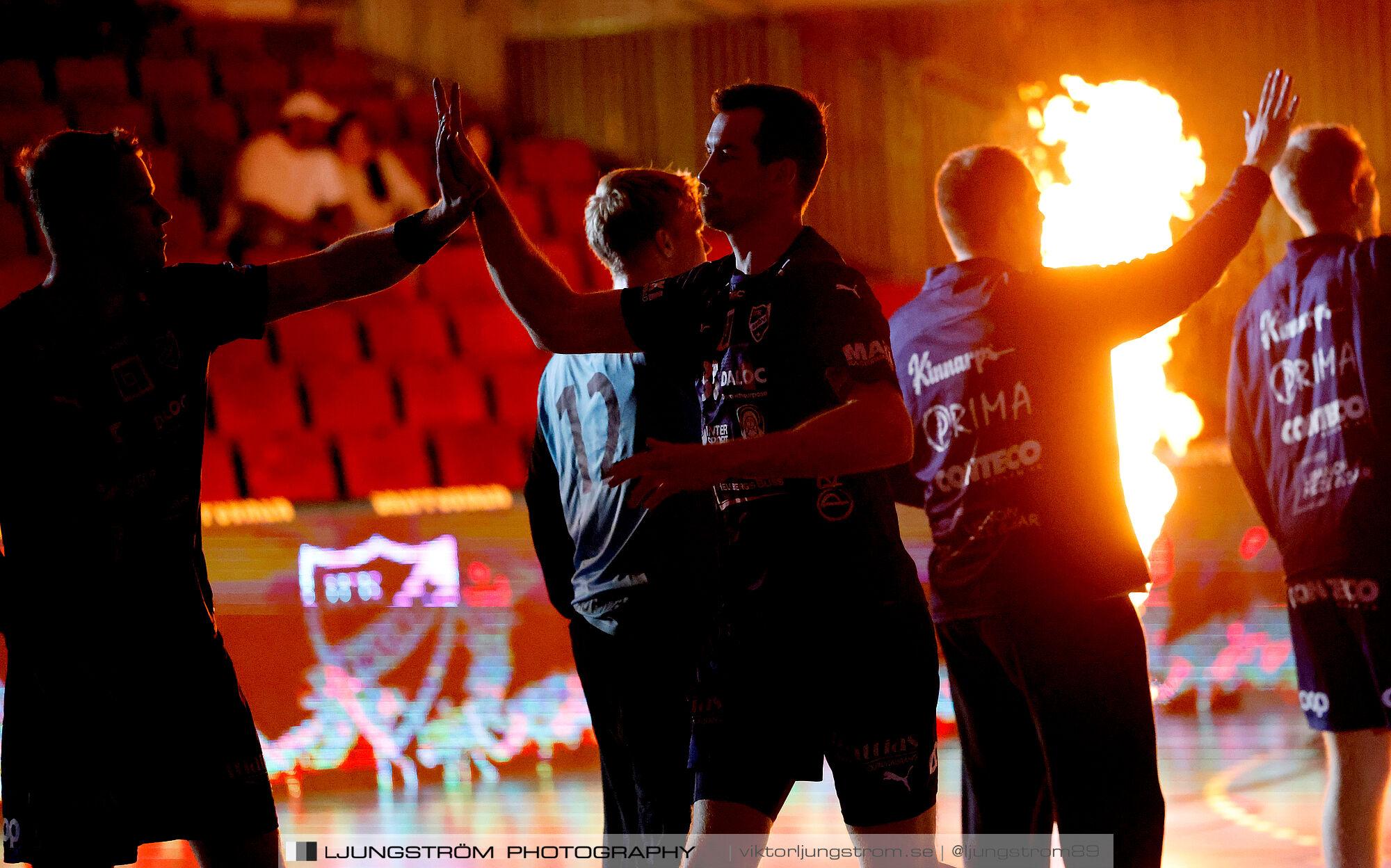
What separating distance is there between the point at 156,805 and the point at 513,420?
17.2ft

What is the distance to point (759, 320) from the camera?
189 cm

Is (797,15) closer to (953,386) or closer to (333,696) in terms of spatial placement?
(333,696)

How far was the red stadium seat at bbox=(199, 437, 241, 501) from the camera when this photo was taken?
19.9ft

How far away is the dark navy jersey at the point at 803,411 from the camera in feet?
6.01

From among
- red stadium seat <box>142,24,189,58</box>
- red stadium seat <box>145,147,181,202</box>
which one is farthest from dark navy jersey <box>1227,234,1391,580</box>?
red stadium seat <box>142,24,189,58</box>

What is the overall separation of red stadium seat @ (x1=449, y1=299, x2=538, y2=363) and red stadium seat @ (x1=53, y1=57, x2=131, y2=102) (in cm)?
253

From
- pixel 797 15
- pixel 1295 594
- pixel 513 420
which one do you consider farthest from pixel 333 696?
pixel 797 15

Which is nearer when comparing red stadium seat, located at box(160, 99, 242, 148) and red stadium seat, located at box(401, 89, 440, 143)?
red stadium seat, located at box(160, 99, 242, 148)

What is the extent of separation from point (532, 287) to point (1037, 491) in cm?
95

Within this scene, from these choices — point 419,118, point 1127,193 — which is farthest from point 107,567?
point 1127,193

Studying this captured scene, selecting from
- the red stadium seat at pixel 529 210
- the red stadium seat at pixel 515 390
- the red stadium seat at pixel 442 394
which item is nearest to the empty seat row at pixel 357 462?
the red stadium seat at pixel 442 394

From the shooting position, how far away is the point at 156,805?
1.84 m

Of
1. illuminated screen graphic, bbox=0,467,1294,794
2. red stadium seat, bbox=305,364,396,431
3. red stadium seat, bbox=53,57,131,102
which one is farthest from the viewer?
red stadium seat, bbox=53,57,131,102

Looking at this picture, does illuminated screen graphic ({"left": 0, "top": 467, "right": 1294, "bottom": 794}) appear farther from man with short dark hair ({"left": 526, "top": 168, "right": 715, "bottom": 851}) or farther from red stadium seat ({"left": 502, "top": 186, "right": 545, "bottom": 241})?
red stadium seat ({"left": 502, "top": 186, "right": 545, "bottom": 241})
